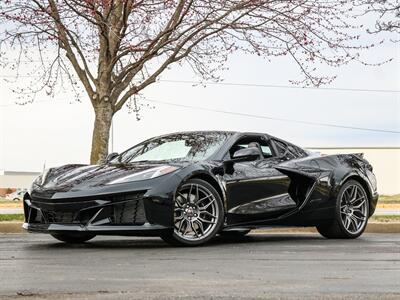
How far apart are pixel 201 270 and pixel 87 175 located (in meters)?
2.40

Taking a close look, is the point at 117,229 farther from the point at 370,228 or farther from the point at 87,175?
the point at 370,228

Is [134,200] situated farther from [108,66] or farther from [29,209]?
[108,66]

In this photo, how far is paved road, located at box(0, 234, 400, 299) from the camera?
487 cm

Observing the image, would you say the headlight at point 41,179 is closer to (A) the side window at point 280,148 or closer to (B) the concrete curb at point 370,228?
(A) the side window at point 280,148

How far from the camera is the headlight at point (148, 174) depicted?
7652 millimetres

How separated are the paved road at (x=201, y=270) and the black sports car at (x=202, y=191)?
0.27 metres

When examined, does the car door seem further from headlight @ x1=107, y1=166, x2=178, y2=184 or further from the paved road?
headlight @ x1=107, y1=166, x2=178, y2=184

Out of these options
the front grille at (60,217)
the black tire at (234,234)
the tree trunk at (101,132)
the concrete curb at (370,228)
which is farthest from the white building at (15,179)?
the front grille at (60,217)

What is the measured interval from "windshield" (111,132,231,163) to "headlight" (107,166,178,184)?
1.77 ft

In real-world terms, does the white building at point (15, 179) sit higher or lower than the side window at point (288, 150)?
lower

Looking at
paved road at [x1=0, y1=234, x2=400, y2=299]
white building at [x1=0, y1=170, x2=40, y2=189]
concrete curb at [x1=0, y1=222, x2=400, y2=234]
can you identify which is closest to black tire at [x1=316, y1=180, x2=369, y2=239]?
paved road at [x1=0, y1=234, x2=400, y2=299]

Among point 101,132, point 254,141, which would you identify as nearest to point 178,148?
point 254,141

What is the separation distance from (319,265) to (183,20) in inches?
343

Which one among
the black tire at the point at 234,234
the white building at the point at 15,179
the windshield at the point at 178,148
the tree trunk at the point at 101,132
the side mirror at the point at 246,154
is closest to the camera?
the side mirror at the point at 246,154
